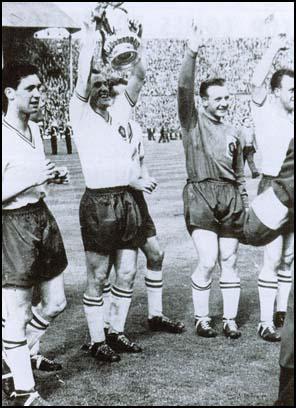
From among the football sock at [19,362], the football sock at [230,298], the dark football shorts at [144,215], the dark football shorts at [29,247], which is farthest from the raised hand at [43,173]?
the football sock at [230,298]

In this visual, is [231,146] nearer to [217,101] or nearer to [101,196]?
[217,101]

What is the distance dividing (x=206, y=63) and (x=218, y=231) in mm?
1051

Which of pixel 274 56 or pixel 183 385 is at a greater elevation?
pixel 274 56

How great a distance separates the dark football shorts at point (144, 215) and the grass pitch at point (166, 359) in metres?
0.36

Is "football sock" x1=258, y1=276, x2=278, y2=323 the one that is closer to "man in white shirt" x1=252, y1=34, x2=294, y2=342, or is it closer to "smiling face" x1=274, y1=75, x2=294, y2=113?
"man in white shirt" x1=252, y1=34, x2=294, y2=342

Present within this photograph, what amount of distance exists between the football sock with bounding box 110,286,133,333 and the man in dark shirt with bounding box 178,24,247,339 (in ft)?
1.64

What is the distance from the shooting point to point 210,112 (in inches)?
178

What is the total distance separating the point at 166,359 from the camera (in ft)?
13.7

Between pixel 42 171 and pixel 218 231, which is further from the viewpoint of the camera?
pixel 218 231

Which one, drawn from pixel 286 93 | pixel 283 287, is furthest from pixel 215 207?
pixel 286 93

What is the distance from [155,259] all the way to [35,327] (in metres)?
1.06

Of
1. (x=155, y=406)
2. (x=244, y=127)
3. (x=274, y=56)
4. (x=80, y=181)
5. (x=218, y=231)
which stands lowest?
(x=155, y=406)

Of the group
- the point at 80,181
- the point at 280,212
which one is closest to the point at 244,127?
the point at 80,181

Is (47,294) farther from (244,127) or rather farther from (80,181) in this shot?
(244,127)
